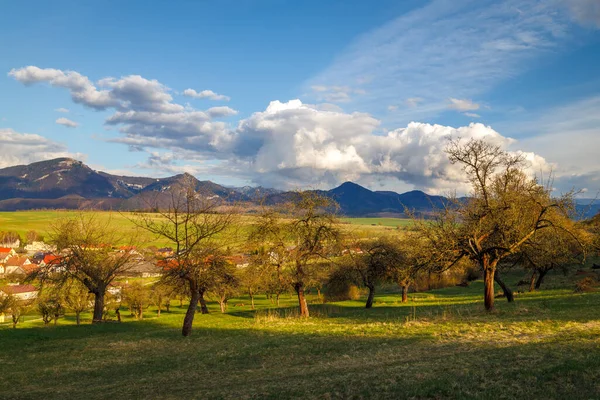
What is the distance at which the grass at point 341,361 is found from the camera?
38.2 feet

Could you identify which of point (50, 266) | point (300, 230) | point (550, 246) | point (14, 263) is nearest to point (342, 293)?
point (300, 230)

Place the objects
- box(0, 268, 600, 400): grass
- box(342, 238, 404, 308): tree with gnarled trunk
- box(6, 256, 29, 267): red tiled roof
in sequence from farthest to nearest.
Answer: box(6, 256, 29, 267): red tiled roof
box(342, 238, 404, 308): tree with gnarled trunk
box(0, 268, 600, 400): grass

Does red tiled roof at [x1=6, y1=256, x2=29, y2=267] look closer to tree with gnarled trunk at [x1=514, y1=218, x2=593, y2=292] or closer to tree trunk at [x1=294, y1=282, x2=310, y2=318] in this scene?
tree trunk at [x1=294, y1=282, x2=310, y2=318]

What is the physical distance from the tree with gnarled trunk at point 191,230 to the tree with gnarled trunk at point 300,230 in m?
7.24

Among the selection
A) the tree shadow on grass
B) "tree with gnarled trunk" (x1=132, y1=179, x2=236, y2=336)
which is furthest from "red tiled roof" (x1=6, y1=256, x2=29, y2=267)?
"tree with gnarled trunk" (x1=132, y1=179, x2=236, y2=336)

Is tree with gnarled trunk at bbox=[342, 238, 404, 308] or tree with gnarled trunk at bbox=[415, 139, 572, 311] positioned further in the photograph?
tree with gnarled trunk at bbox=[342, 238, 404, 308]

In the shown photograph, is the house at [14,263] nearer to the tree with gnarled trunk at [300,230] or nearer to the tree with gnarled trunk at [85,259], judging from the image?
the tree with gnarled trunk at [85,259]

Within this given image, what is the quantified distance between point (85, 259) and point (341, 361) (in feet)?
109

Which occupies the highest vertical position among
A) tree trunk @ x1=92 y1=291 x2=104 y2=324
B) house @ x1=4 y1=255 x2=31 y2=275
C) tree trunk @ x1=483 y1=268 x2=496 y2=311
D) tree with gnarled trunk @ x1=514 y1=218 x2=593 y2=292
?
tree with gnarled trunk @ x1=514 y1=218 x2=593 y2=292

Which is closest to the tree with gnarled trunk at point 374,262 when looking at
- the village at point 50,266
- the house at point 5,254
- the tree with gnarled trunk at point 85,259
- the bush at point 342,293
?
the bush at point 342,293

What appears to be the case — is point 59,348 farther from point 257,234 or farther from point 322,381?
point 322,381

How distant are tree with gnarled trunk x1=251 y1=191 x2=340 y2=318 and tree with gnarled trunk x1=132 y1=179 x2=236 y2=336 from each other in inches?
285

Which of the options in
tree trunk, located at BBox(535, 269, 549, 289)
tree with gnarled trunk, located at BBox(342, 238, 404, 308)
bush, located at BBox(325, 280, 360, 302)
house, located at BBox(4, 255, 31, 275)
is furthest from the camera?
house, located at BBox(4, 255, 31, 275)

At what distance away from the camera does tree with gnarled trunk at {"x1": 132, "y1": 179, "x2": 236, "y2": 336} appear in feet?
91.1
